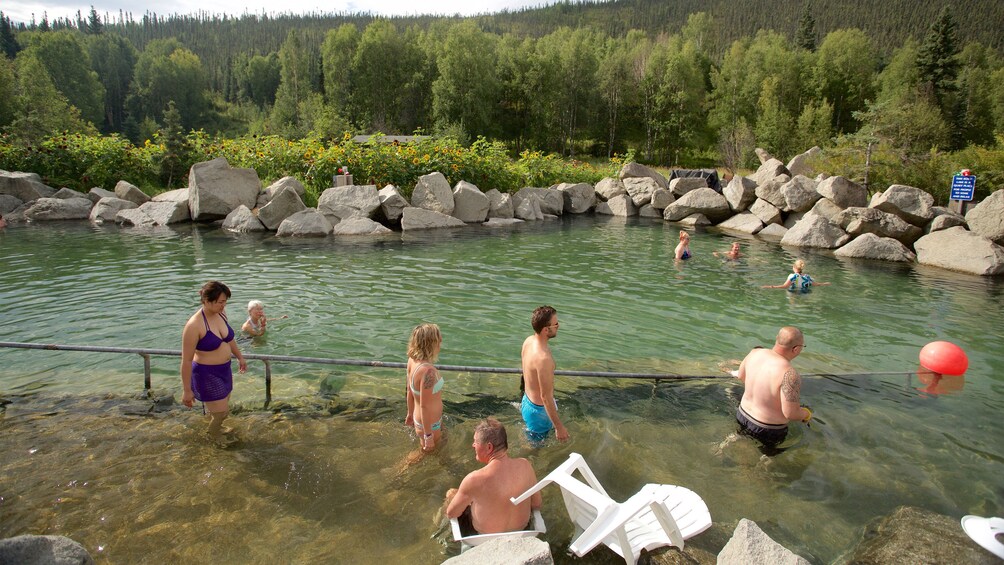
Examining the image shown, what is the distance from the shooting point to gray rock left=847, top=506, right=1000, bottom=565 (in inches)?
152

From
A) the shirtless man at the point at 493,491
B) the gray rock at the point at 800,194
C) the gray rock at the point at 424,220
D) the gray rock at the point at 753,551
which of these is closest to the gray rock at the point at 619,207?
the gray rock at the point at 800,194

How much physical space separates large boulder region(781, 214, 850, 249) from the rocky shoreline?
0.11ft

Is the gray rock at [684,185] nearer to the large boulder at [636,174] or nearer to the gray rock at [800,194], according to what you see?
the large boulder at [636,174]

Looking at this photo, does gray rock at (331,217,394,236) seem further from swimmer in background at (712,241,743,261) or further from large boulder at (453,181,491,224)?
swimmer in background at (712,241,743,261)

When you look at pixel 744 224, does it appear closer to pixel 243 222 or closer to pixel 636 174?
pixel 636 174

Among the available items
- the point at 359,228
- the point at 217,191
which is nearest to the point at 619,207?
the point at 359,228

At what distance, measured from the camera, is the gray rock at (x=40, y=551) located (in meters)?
2.76

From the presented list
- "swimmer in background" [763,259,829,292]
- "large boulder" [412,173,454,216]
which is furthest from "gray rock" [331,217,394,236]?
"swimmer in background" [763,259,829,292]

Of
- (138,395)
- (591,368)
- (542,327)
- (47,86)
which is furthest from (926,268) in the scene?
(47,86)

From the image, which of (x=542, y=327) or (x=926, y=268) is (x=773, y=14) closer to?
(x=926, y=268)

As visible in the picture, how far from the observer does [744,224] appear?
2188cm

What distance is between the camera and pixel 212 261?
13.9 meters

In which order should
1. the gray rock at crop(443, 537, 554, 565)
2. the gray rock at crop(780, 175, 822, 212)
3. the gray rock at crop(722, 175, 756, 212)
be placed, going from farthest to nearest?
the gray rock at crop(722, 175, 756, 212), the gray rock at crop(780, 175, 822, 212), the gray rock at crop(443, 537, 554, 565)

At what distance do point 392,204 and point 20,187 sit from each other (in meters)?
15.0
